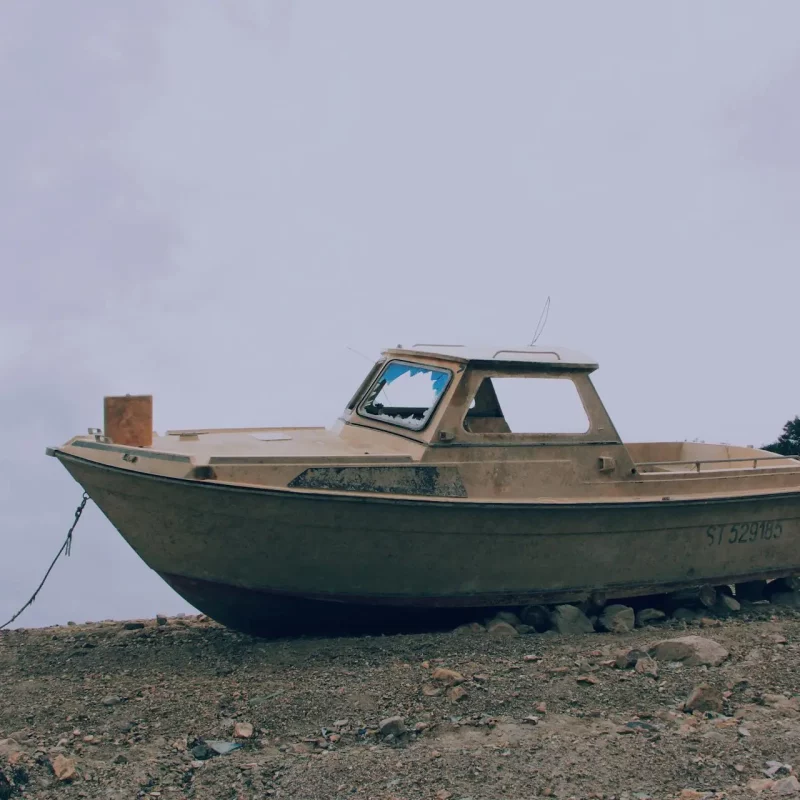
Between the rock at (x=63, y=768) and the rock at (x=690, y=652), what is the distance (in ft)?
12.2

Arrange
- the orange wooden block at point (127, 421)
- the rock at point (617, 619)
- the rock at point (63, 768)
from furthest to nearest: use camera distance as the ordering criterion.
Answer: the rock at point (617, 619), the orange wooden block at point (127, 421), the rock at point (63, 768)

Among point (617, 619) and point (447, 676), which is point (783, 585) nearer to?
point (617, 619)

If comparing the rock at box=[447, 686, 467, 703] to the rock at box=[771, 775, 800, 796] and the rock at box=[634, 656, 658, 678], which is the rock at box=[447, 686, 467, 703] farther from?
the rock at box=[771, 775, 800, 796]

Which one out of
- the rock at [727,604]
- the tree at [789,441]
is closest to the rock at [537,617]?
the rock at [727,604]

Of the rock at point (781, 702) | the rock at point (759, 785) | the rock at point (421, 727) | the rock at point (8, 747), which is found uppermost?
the rock at point (8, 747)

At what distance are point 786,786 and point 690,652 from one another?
1963 millimetres

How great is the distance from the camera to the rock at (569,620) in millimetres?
8102

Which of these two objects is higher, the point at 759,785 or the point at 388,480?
the point at 388,480

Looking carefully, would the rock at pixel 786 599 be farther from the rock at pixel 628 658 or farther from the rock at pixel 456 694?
the rock at pixel 456 694

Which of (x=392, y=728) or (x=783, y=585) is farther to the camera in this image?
(x=783, y=585)

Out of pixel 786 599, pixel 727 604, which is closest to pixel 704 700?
pixel 727 604

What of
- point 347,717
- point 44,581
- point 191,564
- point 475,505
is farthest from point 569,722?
point 44,581

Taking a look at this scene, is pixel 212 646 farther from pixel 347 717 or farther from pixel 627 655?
pixel 627 655

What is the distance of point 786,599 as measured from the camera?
9594 millimetres
